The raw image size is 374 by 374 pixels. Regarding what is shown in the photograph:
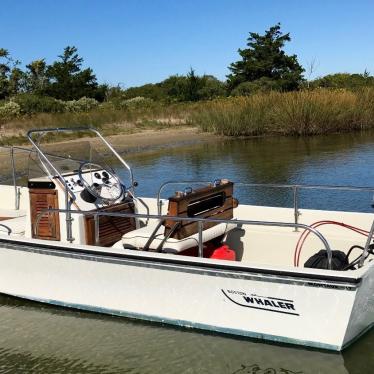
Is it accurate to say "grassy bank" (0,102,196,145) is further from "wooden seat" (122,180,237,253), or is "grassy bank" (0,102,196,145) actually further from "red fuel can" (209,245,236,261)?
"red fuel can" (209,245,236,261)

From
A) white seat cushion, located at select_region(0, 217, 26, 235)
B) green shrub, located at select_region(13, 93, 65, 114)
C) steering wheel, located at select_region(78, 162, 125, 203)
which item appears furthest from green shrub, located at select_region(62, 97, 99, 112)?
steering wheel, located at select_region(78, 162, 125, 203)

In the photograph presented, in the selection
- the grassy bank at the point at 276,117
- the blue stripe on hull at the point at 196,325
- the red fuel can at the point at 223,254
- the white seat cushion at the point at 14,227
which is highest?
the grassy bank at the point at 276,117

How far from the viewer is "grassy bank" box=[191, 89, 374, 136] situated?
24609mm

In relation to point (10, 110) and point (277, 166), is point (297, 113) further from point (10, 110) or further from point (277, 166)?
point (10, 110)

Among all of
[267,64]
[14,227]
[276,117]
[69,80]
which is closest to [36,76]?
[69,80]

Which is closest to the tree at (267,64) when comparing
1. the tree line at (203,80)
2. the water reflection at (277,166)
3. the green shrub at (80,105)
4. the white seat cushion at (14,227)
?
the tree line at (203,80)

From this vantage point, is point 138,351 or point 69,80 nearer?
point 138,351

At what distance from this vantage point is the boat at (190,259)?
5039 mm

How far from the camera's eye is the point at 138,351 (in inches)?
222

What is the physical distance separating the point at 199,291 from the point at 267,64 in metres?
38.9

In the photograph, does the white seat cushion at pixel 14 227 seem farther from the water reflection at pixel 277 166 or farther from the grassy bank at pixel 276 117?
the grassy bank at pixel 276 117

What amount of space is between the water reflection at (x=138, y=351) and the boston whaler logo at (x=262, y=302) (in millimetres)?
412

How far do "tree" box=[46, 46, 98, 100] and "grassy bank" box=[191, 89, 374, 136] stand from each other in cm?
2081

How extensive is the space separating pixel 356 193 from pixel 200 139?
14911mm
